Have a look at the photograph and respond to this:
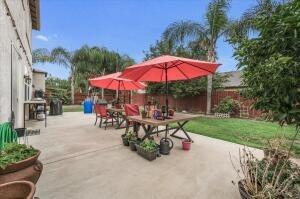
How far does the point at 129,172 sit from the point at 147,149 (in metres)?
0.72

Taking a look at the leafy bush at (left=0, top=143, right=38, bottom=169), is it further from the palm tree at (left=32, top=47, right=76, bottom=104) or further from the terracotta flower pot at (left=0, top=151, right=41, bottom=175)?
the palm tree at (left=32, top=47, right=76, bottom=104)

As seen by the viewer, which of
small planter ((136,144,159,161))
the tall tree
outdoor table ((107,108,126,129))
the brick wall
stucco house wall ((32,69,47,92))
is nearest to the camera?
small planter ((136,144,159,161))

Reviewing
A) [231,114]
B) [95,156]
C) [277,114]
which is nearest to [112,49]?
[231,114]

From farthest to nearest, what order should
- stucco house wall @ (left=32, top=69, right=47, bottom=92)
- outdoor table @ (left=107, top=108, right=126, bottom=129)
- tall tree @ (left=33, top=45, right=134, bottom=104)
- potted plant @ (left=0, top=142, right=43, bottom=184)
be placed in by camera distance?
tall tree @ (left=33, top=45, right=134, bottom=104), stucco house wall @ (left=32, top=69, right=47, bottom=92), outdoor table @ (left=107, top=108, right=126, bottom=129), potted plant @ (left=0, top=142, right=43, bottom=184)

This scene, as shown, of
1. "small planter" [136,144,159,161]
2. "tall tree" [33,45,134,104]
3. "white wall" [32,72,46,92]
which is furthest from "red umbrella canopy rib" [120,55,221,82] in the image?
"tall tree" [33,45,134,104]

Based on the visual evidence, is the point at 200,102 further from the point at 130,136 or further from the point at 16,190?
the point at 16,190

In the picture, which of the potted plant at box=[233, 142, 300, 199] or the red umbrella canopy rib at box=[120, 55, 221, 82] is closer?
the potted plant at box=[233, 142, 300, 199]

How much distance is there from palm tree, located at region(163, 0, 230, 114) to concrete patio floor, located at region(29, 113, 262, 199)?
7.78m

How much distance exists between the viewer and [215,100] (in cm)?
1198

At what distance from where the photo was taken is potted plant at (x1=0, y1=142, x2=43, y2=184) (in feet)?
6.22

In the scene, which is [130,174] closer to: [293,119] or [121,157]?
[121,157]

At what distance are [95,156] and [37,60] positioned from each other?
1685cm

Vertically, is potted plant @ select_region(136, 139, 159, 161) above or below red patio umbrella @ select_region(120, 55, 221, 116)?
below

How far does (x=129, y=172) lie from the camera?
318cm
